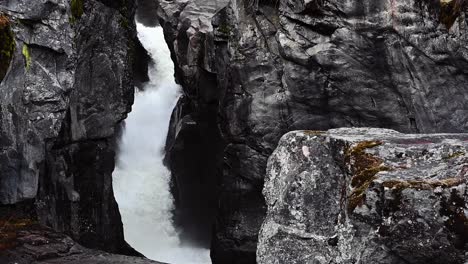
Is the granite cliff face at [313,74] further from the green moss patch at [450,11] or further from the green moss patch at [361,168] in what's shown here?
the green moss patch at [361,168]

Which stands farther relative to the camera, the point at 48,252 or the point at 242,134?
the point at 242,134

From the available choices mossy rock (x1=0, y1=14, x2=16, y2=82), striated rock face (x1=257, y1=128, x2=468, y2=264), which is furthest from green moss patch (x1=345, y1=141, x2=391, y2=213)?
mossy rock (x1=0, y1=14, x2=16, y2=82)

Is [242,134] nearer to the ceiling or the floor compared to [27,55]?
nearer to the floor

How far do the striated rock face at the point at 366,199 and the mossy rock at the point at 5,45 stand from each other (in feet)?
33.2

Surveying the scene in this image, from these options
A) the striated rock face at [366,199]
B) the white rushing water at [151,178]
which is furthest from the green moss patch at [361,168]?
the white rushing water at [151,178]

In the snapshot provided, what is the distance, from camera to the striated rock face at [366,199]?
298 inches

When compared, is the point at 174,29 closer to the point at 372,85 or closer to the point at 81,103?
the point at 81,103

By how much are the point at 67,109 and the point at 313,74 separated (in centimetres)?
981

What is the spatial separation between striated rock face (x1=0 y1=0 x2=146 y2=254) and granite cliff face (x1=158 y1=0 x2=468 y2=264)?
4525mm

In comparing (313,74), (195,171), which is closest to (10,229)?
(313,74)

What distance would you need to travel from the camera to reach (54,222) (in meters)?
22.6

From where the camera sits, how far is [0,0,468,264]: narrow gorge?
8531 mm

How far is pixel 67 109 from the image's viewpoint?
22.2m

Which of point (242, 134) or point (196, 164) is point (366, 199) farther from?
point (196, 164)
